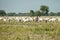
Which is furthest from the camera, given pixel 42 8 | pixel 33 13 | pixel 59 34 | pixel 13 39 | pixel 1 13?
pixel 1 13

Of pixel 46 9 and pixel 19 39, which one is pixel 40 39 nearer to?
pixel 19 39

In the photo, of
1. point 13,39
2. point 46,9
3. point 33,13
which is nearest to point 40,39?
point 13,39

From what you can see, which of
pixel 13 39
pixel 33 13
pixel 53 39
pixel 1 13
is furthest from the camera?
pixel 1 13

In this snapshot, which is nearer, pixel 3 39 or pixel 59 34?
pixel 3 39

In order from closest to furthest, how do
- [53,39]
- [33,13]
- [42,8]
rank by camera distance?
[53,39] < [33,13] < [42,8]

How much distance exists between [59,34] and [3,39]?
138 inches

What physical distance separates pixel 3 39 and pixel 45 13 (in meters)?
74.7

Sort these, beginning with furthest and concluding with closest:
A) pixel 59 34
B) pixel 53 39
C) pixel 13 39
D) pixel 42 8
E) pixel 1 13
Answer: pixel 1 13 < pixel 42 8 < pixel 59 34 < pixel 53 39 < pixel 13 39

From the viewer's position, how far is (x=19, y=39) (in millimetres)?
10477

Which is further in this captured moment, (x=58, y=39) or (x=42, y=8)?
(x=42, y=8)

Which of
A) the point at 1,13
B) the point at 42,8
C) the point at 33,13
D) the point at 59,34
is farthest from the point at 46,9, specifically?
the point at 59,34

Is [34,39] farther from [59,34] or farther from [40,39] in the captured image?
[59,34]

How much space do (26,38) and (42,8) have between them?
79.8 m

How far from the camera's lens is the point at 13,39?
10.4m
